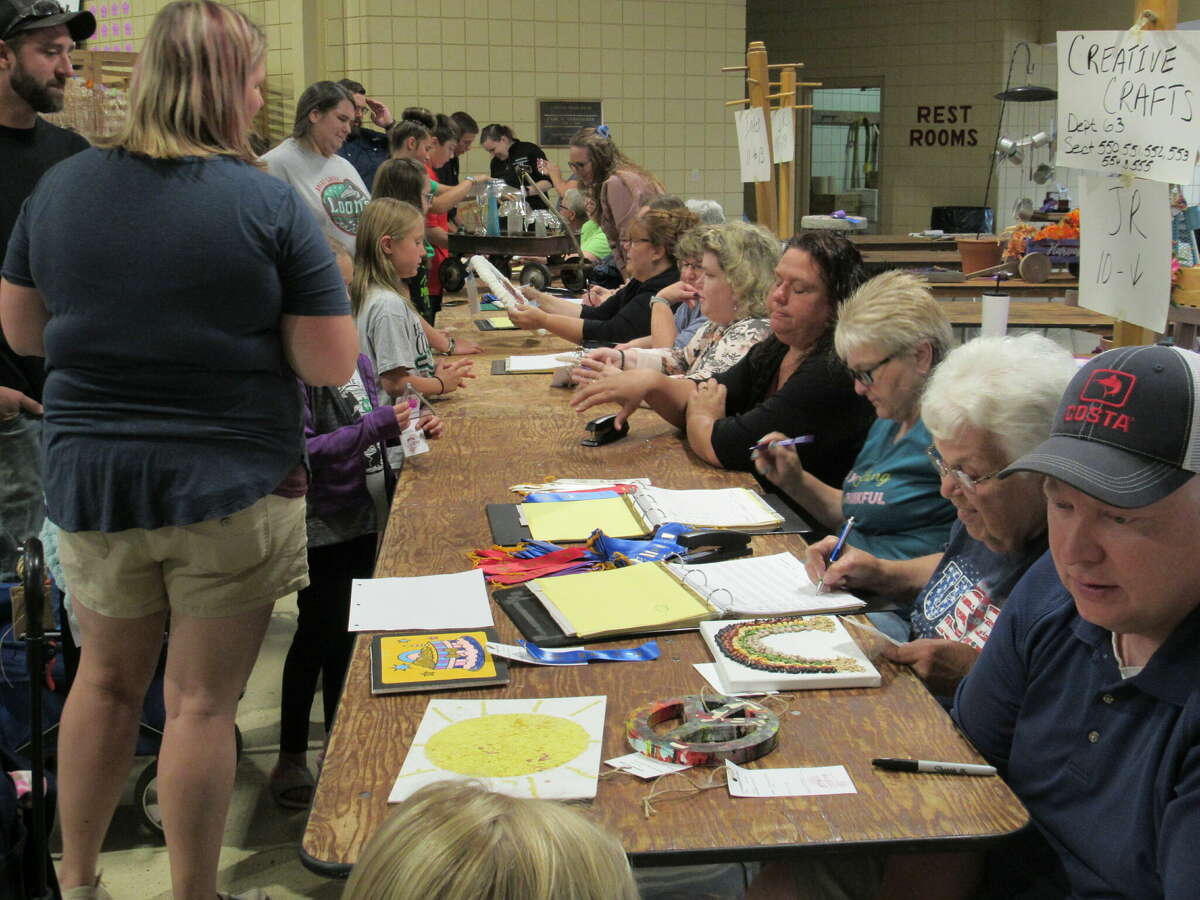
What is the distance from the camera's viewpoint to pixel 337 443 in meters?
2.62

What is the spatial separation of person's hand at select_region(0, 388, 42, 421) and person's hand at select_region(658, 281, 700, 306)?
82.7 inches

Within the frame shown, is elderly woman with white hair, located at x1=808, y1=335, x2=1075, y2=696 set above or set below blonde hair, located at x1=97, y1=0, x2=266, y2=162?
below

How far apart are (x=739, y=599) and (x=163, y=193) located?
1.10 metres

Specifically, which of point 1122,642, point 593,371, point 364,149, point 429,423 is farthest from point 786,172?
point 1122,642

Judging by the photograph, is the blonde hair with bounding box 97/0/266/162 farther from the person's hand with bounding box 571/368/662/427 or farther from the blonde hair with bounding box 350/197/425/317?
the blonde hair with bounding box 350/197/425/317

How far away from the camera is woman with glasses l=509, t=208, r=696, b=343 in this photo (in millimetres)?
4355

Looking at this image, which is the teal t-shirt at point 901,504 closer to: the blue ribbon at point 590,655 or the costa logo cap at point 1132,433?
the blue ribbon at point 590,655

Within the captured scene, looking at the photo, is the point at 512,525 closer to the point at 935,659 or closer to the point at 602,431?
the point at 602,431

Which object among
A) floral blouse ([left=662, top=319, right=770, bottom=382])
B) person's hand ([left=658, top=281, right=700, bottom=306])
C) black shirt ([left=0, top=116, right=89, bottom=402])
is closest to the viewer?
black shirt ([left=0, top=116, right=89, bottom=402])

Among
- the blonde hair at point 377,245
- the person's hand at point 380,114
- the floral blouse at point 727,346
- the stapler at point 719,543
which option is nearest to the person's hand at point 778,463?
the stapler at point 719,543

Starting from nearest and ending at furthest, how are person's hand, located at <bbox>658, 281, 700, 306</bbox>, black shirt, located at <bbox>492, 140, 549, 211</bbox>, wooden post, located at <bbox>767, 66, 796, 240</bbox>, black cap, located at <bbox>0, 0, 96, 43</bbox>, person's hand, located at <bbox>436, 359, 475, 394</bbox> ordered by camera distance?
black cap, located at <bbox>0, 0, 96, 43</bbox>, person's hand, located at <bbox>436, 359, 475, 394</bbox>, person's hand, located at <bbox>658, 281, 700, 306</bbox>, wooden post, located at <bbox>767, 66, 796, 240</bbox>, black shirt, located at <bbox>492, 140, 549, 211</bbox>

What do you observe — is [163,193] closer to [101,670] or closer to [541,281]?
[101,670]

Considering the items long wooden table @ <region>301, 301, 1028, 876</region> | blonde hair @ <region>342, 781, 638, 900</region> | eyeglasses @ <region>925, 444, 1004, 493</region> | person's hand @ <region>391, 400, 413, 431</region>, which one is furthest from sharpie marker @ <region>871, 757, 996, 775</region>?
person's hand @ <region>391, 400, 413, 431</region>

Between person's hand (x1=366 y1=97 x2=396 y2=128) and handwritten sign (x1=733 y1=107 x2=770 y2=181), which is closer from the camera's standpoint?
handwritten sign (x1=733 y1=107 x2=770 y2=181)
